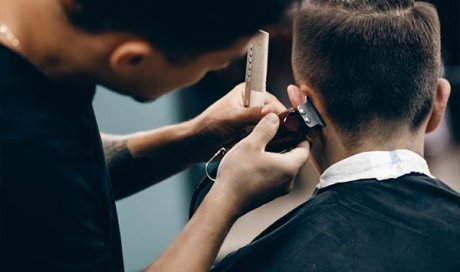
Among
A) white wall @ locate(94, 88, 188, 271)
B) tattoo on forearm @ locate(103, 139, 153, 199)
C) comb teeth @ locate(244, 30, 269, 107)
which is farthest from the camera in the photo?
white wall @ locate(94, 88, 188, 271)

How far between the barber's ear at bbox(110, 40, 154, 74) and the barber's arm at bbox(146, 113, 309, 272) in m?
0.32

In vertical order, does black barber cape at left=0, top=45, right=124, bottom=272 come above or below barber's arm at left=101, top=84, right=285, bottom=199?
above

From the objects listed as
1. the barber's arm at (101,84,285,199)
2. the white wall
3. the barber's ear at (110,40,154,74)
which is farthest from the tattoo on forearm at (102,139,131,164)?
the white wall

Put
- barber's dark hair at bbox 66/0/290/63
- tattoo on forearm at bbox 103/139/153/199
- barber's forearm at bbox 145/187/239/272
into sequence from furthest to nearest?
tattoo on forearm at bbox 103/139/153/199 → barber's forearm at bbox 145/187/239/272 → barber's dark hair at bbox 66/0/290/63

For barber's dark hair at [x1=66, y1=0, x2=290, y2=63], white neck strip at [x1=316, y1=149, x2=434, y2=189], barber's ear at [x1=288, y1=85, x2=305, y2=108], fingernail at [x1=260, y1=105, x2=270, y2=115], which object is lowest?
white neck strip at [x1=316, y1=149, x2=434, y2=189]

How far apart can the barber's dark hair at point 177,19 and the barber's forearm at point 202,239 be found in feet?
1.14

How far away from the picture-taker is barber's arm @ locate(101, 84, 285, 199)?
6.14 feet

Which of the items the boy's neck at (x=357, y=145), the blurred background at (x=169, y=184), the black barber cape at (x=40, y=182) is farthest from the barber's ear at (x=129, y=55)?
the blurred background at (x=169, y=184)

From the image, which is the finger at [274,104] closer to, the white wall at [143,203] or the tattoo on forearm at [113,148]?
the tattoo on forearm at [113,148]

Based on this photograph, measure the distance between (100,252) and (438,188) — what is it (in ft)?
2.28

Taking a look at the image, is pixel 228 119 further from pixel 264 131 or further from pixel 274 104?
pixel 264 131

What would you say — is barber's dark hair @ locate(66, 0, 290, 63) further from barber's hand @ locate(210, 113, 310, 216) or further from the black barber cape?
barber's hand @ locate(210, 113, 310, 216)

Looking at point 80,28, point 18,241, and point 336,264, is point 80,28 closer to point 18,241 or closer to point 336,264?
point 18,241

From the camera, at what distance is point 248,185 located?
60.3 inches
